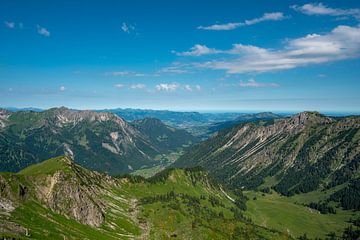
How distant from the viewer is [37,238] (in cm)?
17475

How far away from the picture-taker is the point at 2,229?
531ft

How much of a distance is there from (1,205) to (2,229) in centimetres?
4206

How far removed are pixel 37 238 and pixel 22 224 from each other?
1468cm

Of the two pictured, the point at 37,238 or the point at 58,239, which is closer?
the point at 37,238

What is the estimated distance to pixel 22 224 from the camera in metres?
184

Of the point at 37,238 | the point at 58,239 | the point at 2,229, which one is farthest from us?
the point at 58,239

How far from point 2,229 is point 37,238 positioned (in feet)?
60.7

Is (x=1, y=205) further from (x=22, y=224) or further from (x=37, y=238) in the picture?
(x=37, y=238)

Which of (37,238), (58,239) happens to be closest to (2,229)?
(37,238)

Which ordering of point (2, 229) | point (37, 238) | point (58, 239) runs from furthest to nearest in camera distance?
1. point (58, 239)
2. point (37, 238)
3. point (2, 229)

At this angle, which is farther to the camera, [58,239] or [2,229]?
[58,239]

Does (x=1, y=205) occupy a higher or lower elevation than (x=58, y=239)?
higher

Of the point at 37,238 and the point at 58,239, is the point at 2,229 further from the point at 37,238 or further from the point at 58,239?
the point at 58,239

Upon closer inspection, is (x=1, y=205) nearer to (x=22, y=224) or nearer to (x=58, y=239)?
(x=22, y=224)
